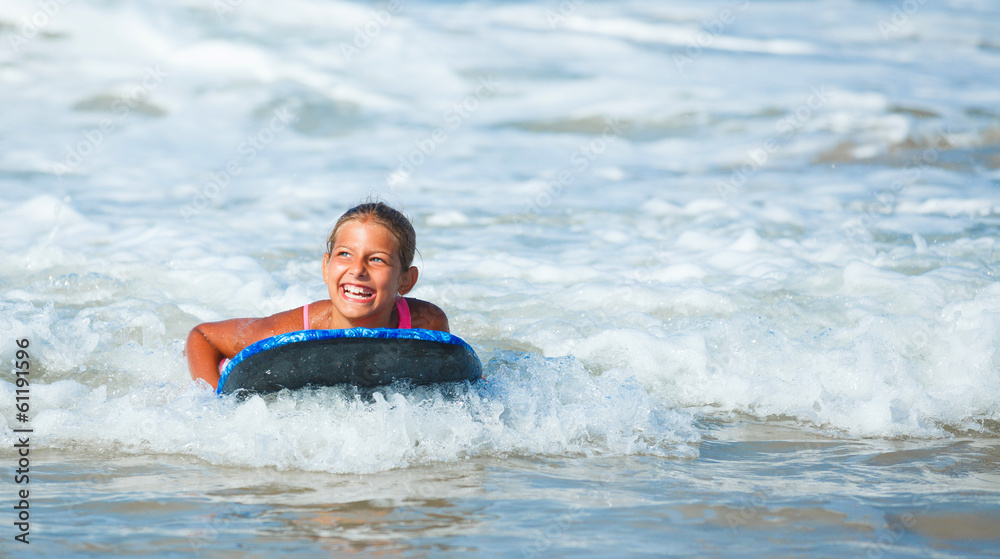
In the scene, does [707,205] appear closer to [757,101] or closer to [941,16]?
[757,101]

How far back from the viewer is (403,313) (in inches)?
151

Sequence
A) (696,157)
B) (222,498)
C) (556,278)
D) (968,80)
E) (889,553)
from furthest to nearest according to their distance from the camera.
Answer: (968,80) < (696,157) < (556,278) < (222,498) < (889,553)

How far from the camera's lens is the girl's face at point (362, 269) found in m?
3.47

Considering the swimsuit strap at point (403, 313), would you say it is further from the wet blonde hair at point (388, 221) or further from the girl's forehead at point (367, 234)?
the girl's forehead at point (367, 234)

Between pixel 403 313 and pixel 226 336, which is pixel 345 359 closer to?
pixel 403 313

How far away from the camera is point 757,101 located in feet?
44.5

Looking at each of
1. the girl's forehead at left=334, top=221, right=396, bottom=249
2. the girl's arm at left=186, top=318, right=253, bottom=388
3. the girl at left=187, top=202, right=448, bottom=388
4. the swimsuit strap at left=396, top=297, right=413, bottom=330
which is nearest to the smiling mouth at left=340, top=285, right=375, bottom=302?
the girl at left=187, top=202, right=448, bottom=388

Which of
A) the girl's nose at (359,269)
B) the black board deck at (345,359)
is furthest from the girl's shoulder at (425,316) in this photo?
the black board deck at (345,359)

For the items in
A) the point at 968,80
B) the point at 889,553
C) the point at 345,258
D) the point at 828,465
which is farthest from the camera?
the point at 968,80

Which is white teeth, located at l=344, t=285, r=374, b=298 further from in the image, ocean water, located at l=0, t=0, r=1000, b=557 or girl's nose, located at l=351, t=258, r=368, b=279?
ocean water, located at l=0, t=0, r=1000, b=557

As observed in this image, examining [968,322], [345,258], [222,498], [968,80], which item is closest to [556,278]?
[968,322]

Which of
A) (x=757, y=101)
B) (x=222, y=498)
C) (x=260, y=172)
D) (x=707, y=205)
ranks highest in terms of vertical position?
(x=757, y=101)

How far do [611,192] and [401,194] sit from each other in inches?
92.2

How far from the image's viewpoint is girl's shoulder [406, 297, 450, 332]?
391 centimetres
